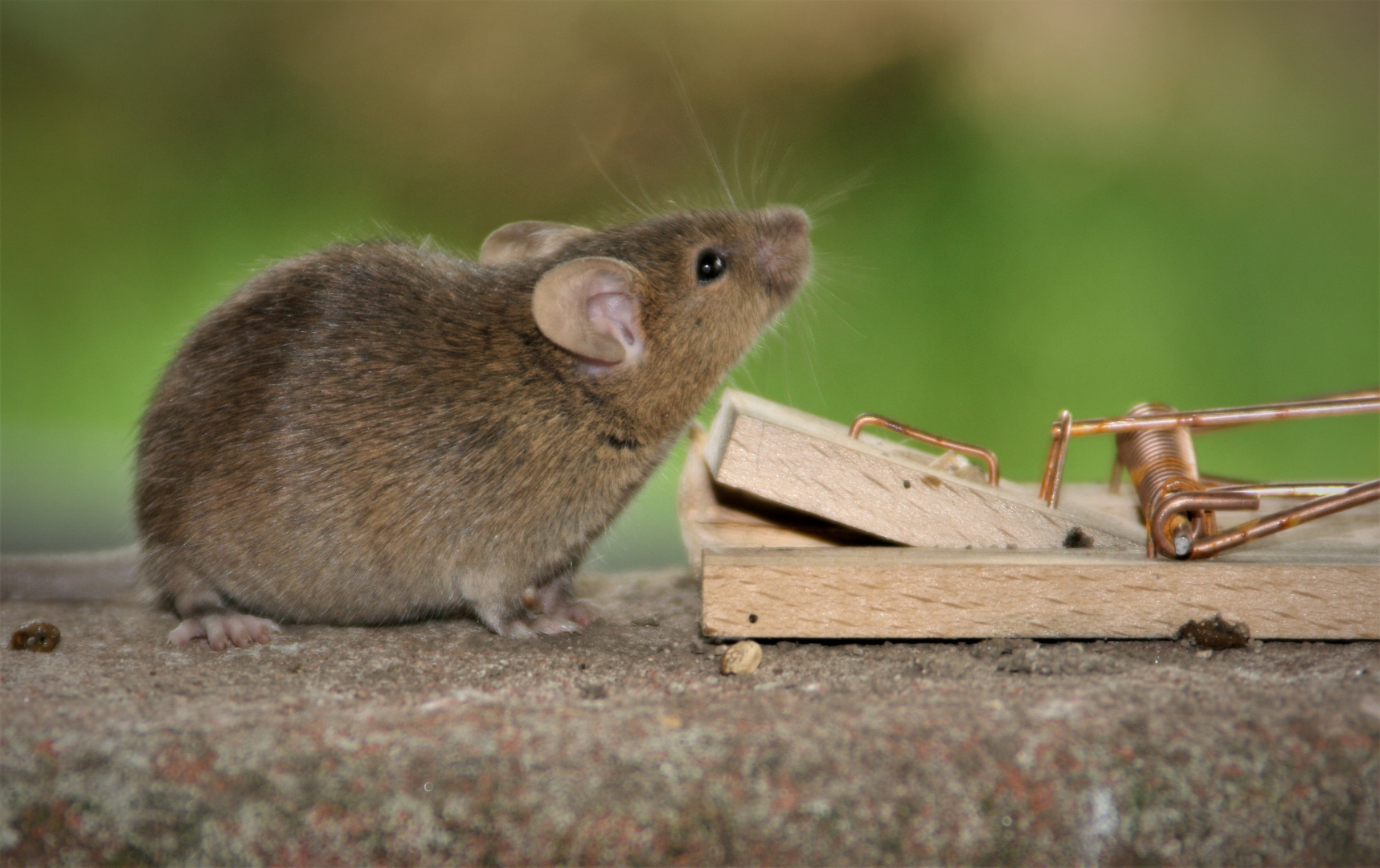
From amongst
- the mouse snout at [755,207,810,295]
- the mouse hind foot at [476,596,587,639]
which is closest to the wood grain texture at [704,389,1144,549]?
the mouse snout at [755,207,810,295]

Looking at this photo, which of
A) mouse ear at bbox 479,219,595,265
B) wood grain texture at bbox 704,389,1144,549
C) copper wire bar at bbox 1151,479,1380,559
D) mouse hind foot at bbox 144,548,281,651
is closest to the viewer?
copper wire bar at bbox 1151,479,1380,559

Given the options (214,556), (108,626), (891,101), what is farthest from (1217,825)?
(891,101)

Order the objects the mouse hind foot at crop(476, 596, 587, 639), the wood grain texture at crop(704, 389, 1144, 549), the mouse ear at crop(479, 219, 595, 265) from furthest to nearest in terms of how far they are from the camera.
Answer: the mouse ear at crop(479, 219, 595, 265)
the mouse hind foot at crop(476, 596, 587, 639)
the wood grain texture at crop(704, 389, 1144, 549)

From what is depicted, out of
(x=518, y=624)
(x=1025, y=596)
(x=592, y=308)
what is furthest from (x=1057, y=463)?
(x=518, y=624)

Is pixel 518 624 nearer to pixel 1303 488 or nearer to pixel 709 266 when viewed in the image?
pixel 709 266

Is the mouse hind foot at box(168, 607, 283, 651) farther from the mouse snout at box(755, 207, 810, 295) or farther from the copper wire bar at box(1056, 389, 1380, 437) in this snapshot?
the copper wire bar at box(1056, 389, 1380, 437)

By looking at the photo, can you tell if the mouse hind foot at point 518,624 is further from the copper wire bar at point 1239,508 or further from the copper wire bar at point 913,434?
the copper wire bar at point 1239,508

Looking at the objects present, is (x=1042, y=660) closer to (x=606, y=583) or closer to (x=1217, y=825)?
(x=1217, y=825)
